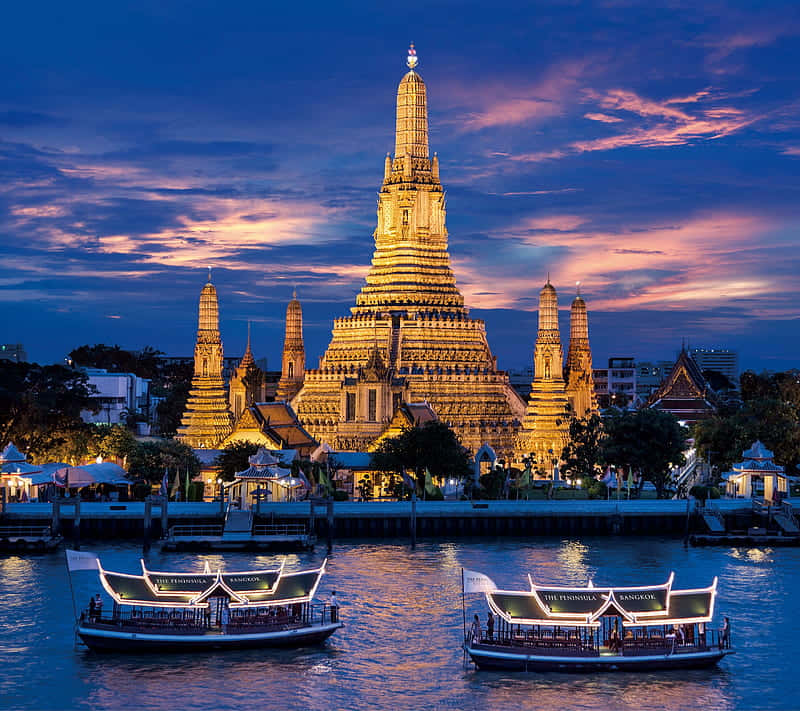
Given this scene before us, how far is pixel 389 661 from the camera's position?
4894cm

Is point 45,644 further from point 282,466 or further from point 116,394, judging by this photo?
point 116,394

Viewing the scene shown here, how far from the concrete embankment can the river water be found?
8.90m

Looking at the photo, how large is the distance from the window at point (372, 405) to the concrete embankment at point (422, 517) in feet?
87.8

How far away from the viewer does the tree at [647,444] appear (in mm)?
87188

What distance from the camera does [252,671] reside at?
4778cm

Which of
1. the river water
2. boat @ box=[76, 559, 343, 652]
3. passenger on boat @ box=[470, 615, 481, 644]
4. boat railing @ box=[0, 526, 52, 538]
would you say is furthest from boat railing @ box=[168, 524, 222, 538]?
passenger on boat @ box=[470, 615, 481, 644]

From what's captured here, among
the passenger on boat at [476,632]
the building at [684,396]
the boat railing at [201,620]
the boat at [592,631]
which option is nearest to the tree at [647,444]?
the boat at [592,631]

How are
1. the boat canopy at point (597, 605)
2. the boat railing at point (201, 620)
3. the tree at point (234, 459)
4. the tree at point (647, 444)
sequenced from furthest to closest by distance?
the tree at point (234, 459), the tree at point (647, 444), the boat railing at point (201, 620), the boat canopy at point (597, 605)

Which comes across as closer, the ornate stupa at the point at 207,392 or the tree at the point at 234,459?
the tree at the point at 234,459

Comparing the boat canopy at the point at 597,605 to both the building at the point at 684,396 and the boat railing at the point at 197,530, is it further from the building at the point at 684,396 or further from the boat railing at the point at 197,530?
the building at the point at 684,396

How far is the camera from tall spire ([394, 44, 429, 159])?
113m

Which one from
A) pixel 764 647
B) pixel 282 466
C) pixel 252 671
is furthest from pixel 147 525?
pixel 764 647

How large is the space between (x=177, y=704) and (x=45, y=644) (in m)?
8.75

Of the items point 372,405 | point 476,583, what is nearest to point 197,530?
point 476,583
